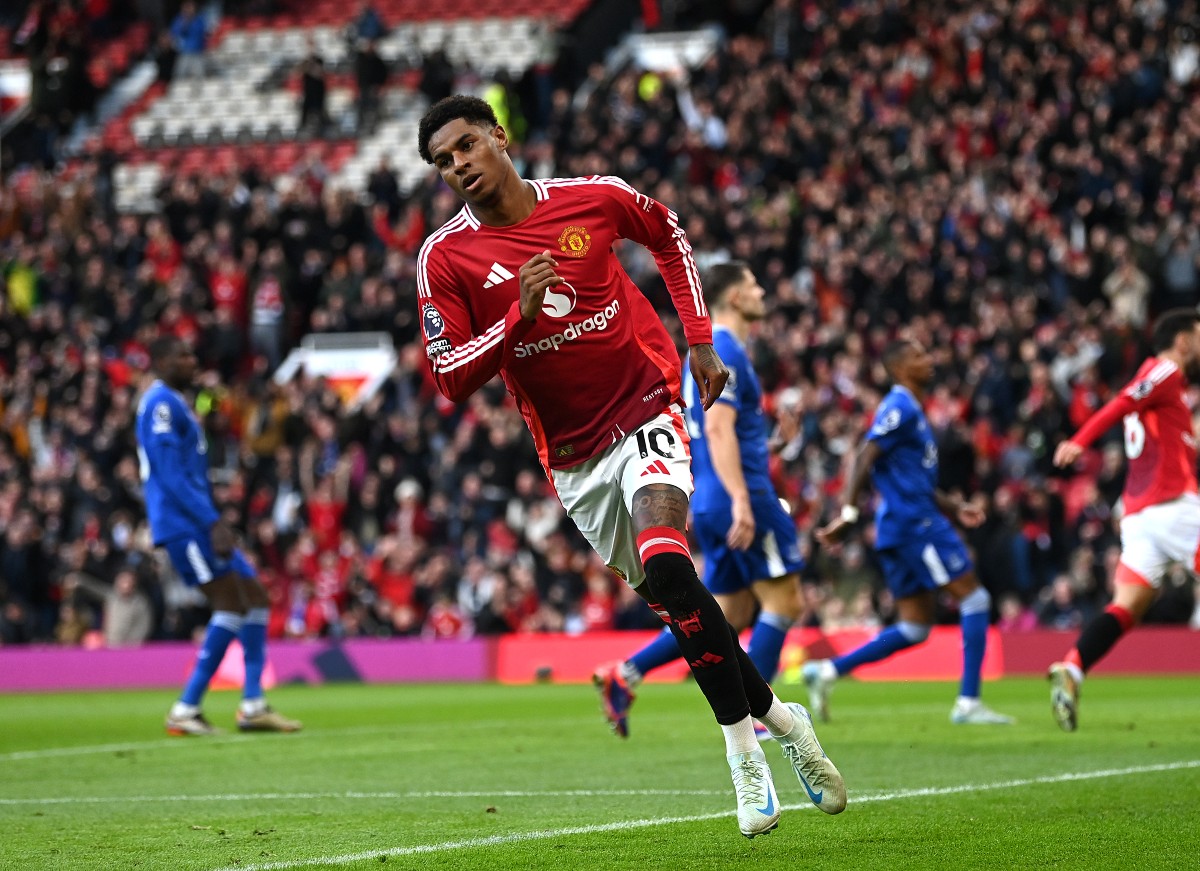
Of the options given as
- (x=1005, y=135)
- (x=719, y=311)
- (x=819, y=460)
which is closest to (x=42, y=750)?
(x=719, y=311)

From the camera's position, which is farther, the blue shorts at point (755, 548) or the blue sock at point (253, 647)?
the blue sock at point (253, 647)

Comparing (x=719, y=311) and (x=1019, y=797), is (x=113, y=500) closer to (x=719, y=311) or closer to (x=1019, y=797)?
(x=719, y=311)

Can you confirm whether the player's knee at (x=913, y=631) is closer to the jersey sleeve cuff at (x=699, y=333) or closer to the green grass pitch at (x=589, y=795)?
the green grass pitch at (x=589, y=795)

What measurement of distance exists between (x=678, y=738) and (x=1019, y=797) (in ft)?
12.9

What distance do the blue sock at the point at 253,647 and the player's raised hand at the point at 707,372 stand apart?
6.39 m

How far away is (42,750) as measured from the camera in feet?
38.8

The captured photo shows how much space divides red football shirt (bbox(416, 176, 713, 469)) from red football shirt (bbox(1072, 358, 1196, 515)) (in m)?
4.75

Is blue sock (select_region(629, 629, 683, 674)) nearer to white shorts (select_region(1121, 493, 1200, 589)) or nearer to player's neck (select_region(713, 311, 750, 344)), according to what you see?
player's neck (select_region(713, 311, 750, 344))

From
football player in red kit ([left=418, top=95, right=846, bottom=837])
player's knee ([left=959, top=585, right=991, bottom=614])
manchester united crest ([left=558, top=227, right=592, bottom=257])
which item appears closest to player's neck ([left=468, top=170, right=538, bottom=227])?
football player in red kit ([left=418, top=95, right=846, bottom=837])

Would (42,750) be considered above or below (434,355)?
below

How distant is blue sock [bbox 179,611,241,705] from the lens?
40.1 feet

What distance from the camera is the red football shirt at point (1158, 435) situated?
10.8 meters

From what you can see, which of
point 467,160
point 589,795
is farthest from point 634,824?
point 467,160

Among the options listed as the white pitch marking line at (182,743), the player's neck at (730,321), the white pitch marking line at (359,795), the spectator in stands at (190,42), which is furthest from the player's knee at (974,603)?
the spectator in stands at (190,42)
